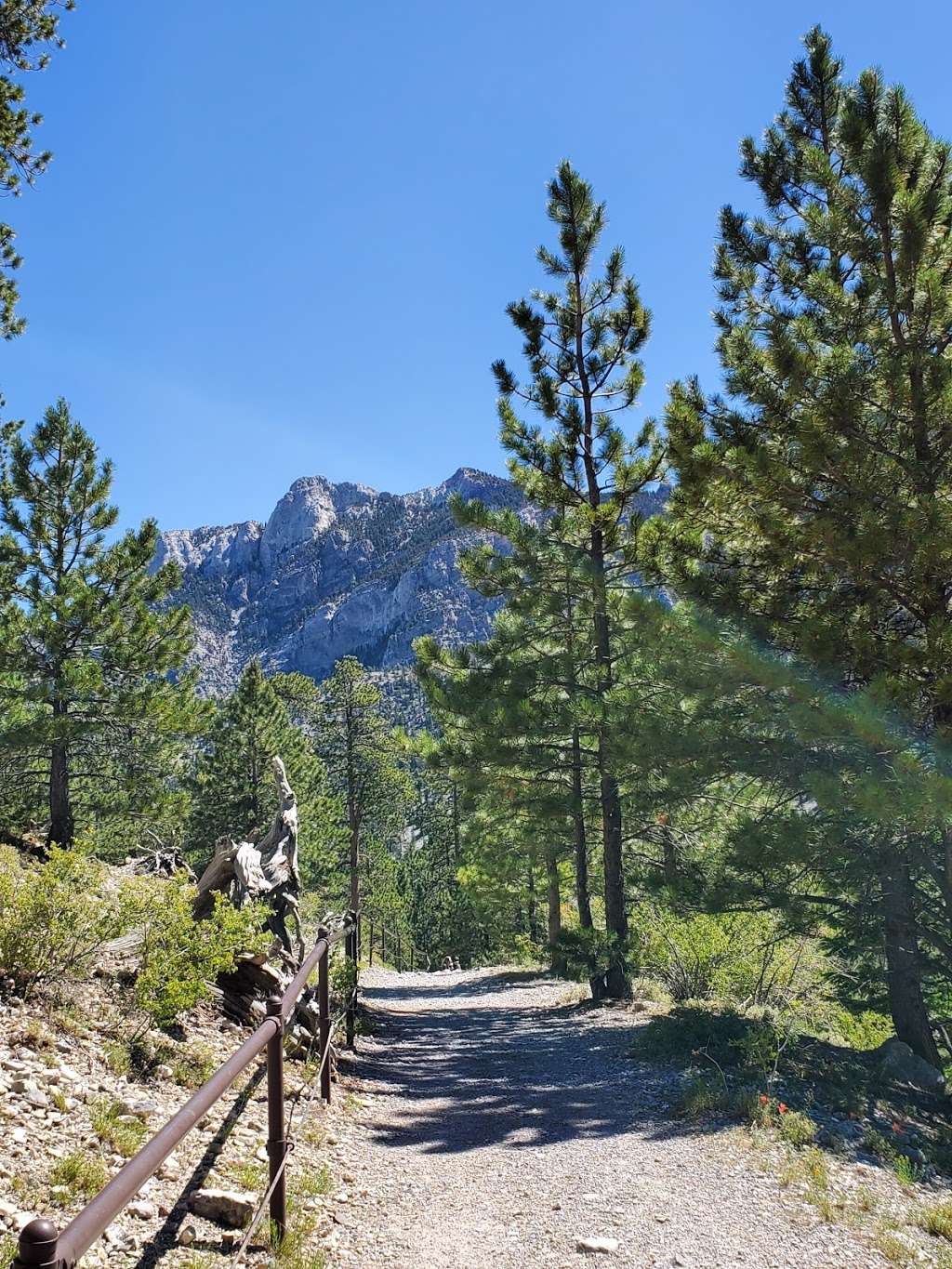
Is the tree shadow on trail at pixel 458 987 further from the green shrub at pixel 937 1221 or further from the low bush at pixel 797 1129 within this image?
the green shrub at pixel 937 1221

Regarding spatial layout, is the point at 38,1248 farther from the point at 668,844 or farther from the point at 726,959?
the point at 668,844

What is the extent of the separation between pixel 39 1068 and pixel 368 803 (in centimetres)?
2763

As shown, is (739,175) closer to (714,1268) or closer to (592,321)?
(592,321)

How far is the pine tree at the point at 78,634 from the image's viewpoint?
1362 cm

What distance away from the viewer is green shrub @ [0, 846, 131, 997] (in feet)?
15.1

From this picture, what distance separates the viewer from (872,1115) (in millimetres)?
5949

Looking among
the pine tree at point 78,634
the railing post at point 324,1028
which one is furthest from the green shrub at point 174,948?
the pine tree at point 78,634

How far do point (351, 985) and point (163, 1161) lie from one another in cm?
760

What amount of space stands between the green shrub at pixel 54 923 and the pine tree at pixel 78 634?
971 centimetres

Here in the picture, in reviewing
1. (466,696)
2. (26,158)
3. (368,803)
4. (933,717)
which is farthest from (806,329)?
(368,803)

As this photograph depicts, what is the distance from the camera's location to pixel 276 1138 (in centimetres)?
348

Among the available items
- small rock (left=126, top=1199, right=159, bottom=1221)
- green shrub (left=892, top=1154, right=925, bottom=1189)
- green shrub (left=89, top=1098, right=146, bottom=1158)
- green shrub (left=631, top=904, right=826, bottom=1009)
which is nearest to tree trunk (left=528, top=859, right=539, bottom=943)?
green shrub (left=631, top=904, right=826, bottom=1009)

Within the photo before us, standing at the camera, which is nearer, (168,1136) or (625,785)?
(168,1136)

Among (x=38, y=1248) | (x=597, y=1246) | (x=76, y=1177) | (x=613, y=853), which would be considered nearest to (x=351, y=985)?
(x=613, y=853)
